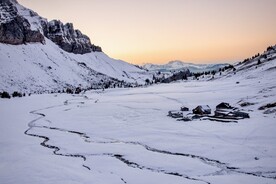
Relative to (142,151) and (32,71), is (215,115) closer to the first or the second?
(142,151)

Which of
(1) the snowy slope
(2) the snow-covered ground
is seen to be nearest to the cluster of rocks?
(2) the snow-covered ground

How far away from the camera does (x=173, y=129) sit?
93.1 feet

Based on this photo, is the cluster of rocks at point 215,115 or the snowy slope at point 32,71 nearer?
the cluster of rocks at point 215,115

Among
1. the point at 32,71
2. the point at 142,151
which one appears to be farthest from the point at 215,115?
the point at 32,71

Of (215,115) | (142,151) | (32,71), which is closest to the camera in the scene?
(142,151)

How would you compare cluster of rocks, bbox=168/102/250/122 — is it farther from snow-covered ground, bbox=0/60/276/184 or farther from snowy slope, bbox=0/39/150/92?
snowy slope, bbox=0/39/150/92

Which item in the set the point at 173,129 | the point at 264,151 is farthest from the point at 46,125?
the point at 264,151

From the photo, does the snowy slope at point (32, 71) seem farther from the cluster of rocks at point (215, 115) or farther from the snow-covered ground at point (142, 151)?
the cluster of rocks at point (215, 115)

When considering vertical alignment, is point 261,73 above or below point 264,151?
above

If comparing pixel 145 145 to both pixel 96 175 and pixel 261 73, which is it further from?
pixel 261 73

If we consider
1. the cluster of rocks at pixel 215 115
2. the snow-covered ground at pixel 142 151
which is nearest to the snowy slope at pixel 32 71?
the snow-covered ground at pixel 142 151

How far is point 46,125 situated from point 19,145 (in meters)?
12.0

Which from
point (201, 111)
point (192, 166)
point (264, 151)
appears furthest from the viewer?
point (201, 111)

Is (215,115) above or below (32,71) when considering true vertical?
below
